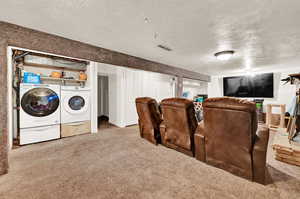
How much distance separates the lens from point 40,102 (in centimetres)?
264

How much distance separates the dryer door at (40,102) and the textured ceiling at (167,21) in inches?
52.3

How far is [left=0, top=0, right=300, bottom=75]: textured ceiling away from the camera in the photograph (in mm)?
1463

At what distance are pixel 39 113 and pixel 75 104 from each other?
2.38ft

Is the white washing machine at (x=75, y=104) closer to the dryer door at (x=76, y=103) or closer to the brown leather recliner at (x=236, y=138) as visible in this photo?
the dryer door at (x=76, y=103)

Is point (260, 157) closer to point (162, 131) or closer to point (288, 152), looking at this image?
point (288, 152)

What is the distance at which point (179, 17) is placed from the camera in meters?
1.70

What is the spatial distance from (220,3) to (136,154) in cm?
250

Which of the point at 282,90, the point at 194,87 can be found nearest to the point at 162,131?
the point at 282,90

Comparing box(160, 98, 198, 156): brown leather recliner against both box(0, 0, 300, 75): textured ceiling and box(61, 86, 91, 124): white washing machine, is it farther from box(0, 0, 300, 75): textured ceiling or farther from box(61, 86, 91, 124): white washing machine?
box(61, 86, 91, 124): white washing machine

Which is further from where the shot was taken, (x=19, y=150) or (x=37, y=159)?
(x=19, y=150)

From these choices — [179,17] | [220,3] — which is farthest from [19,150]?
[220,3]

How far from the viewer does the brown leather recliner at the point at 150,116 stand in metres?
2.53

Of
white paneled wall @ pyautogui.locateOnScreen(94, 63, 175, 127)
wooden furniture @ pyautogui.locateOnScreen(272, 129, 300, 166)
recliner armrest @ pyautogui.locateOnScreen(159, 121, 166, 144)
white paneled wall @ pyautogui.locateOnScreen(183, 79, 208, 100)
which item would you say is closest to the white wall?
white paneled wall @ pyautogui.locateOnScreen(183, 79, 208, 100)

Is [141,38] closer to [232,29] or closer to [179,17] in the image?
[179,17]
